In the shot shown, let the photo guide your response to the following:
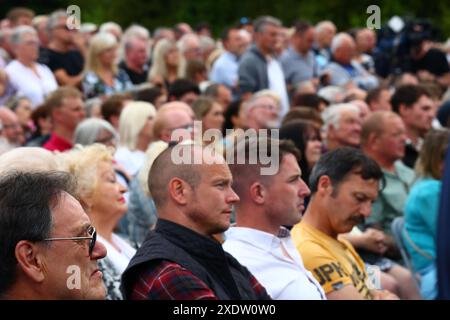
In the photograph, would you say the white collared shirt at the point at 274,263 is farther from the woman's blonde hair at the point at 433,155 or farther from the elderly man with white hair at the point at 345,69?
the elderly man with white hair at the point at 345,69

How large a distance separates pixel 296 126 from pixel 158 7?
57.9 ft

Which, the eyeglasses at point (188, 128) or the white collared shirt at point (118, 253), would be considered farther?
the eyeglasses at point (188, 128)

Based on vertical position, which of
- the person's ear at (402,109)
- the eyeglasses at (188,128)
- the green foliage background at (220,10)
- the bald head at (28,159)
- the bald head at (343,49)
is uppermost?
the green foliage background at (220,10)

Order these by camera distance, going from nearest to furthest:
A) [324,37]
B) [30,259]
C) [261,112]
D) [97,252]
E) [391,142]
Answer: [30,259] < [97,252] < [391,142] < [261,112] < [324,37]

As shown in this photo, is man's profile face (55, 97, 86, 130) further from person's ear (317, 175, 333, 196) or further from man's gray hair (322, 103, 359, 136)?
person's ear (317, 175, 333, 196)

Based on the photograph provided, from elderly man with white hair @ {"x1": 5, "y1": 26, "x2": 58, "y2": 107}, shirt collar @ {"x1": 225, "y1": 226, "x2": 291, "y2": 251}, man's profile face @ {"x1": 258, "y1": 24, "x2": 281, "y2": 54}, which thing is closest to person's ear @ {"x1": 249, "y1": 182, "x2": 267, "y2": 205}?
shirt collar @ {"x1": 225, "y1": 226, "x2": 291, "y2": 251}

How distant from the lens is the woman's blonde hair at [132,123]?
886 cm

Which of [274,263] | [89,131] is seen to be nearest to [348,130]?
[89,131]

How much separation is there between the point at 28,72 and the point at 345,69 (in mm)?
4794

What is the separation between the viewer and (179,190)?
479cm

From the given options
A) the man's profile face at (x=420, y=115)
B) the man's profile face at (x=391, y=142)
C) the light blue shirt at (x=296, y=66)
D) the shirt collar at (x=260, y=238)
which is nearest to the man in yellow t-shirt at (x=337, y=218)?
the shirt collar at (x=260, y=238)

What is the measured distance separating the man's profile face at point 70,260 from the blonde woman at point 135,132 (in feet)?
Answer: 16.6

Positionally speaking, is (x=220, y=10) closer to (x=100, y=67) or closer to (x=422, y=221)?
(x=100, y=67)

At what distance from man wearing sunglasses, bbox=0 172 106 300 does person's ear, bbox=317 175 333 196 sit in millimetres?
2645
